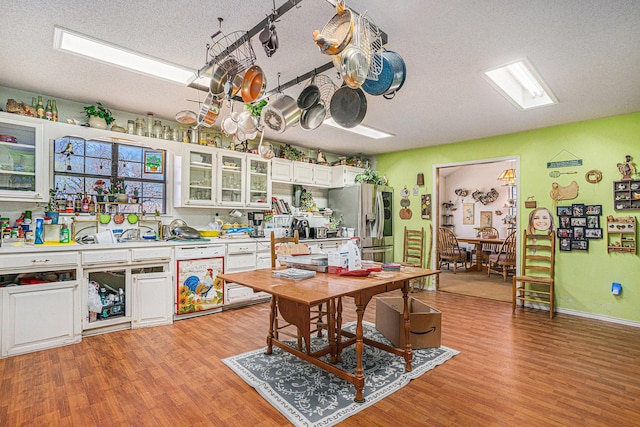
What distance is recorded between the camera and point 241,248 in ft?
14.4

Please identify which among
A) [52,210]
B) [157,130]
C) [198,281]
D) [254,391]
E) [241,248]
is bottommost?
[254,391]

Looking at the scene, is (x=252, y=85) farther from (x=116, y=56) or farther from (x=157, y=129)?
(x=157, y=129)

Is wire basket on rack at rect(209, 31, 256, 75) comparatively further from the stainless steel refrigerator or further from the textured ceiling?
the stainless steel refrigerator

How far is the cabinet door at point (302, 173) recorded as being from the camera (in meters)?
5.57

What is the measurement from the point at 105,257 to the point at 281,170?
280 centimetres

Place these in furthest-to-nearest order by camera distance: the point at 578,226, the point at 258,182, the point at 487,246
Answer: the point at 487,246
the point at 258,182
the point at 578,226

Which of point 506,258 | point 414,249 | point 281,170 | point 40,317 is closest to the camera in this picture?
point 40,317

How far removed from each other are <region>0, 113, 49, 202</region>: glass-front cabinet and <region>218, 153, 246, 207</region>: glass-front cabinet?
1.89m

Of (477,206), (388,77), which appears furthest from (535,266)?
(477,206)

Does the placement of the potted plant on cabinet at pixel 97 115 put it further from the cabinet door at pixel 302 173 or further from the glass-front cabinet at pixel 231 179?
the cabinet door at pixel 302 173

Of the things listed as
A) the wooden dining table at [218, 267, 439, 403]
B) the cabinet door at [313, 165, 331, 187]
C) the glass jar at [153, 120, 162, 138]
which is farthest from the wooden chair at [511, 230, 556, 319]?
the glass jar at [153, 120, 162, 138]

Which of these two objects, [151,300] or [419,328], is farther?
[151,300]

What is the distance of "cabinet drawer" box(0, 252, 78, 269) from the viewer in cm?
282

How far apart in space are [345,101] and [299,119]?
473 millimetres
